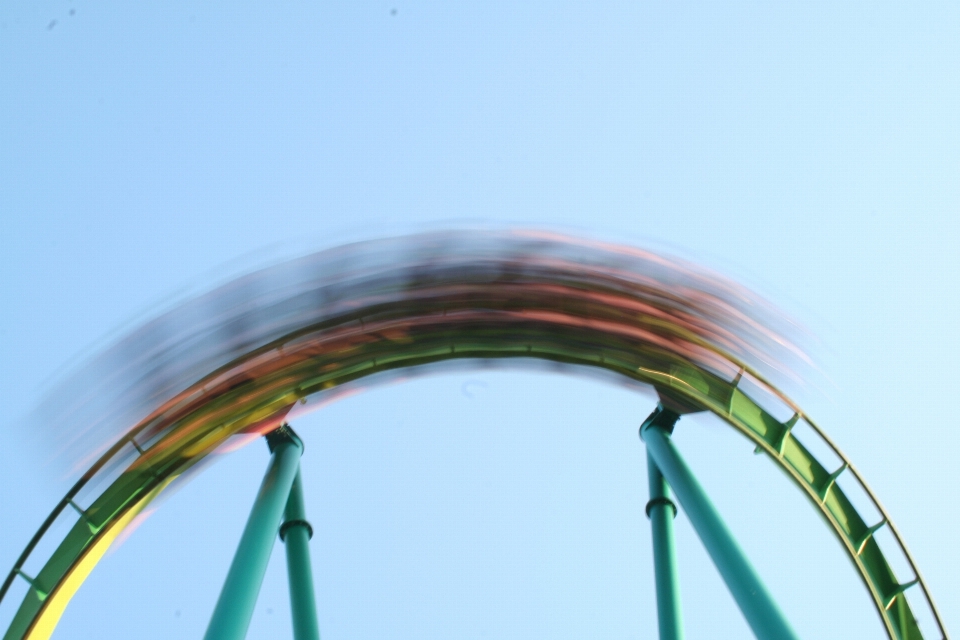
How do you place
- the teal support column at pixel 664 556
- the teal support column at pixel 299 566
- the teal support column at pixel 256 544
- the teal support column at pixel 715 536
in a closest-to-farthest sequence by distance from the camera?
the teal support column at pixel 256 544 → the teal support column at pixel 715 536 → the teal support column at pixel 664 556 → the teal support column at pixel 299 566

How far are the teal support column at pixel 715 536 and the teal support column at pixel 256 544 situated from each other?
9.18ft

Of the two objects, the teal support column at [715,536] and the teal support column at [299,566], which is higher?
the teal support column at [299,566]

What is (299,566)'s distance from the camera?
9.40 meters

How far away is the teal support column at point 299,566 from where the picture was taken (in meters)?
9.11

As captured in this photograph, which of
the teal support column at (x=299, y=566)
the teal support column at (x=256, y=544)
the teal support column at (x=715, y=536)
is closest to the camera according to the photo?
the teal support column at (x=256, y=544)

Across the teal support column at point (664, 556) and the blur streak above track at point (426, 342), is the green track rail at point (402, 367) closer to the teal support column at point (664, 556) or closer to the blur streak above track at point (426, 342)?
the blur streak above track at point (426, 342)

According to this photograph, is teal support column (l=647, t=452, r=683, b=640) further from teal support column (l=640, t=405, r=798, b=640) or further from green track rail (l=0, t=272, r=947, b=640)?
green track rail (l=0, t=272, r=947, b=640)

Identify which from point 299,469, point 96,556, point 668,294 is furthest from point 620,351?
Answer: point 96,556

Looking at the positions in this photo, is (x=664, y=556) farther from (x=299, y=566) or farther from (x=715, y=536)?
(x=299, y=566)

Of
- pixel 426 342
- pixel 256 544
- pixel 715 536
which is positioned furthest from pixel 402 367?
pixel 715 536

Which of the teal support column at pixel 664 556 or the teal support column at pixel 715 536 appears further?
the teal support column at pixel 664 556

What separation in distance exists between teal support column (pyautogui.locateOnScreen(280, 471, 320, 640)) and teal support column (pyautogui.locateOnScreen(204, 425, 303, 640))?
1.35ft

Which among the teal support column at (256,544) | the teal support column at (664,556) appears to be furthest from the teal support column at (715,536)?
the teal support column at (256,544)

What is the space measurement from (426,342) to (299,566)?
2.33 metres
